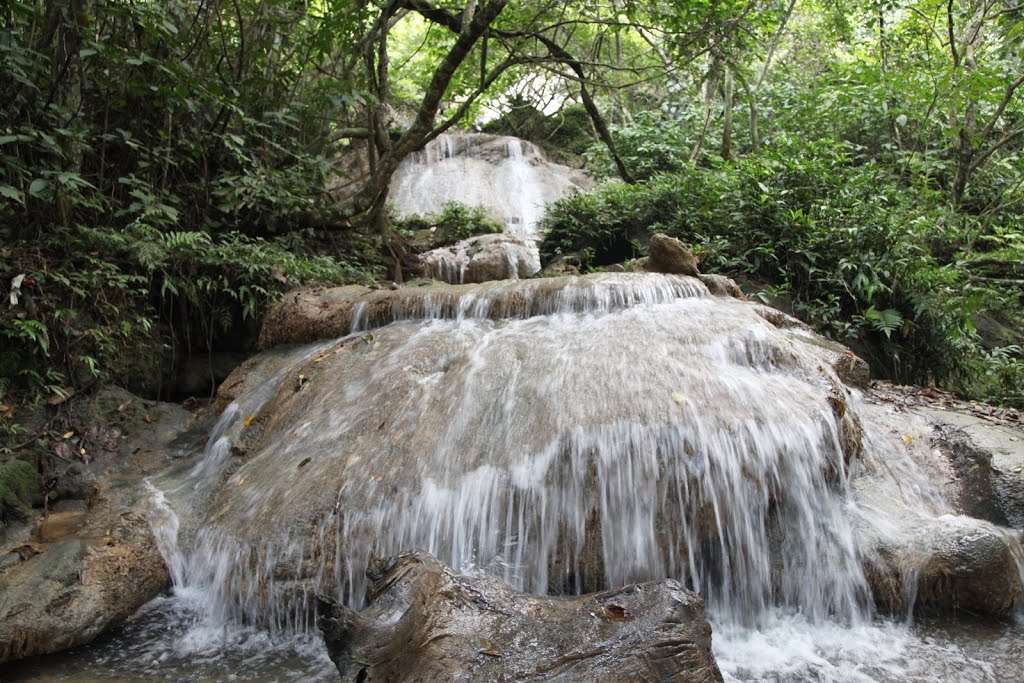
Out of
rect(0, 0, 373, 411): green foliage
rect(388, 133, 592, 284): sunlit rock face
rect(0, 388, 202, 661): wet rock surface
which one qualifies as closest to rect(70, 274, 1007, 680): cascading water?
rect(0, 388, 202, 661): wet rock surface

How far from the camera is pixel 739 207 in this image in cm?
749

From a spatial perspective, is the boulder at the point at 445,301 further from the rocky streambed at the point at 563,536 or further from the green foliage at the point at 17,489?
the green foliage at the point at 17,489

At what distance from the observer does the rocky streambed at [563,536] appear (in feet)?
8.36

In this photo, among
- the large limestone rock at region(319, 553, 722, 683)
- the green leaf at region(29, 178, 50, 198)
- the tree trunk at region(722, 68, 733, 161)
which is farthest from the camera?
the tree trunk at region(722, 68, 733, 161)

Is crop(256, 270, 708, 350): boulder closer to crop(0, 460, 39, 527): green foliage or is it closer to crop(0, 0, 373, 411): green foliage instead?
crop(0, 0, 373, 411): green foliage

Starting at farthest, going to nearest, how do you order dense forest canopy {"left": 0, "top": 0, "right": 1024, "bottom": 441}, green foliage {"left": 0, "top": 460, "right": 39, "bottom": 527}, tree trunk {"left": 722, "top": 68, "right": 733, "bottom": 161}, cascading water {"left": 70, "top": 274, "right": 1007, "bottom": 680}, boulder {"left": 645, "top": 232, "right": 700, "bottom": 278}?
1. tree trunk {"left": 722, "top": 68, "right": 733, "bottom": 161}
2. boulder {"left": 645, "top": 232, "right": 700, "bottom": 278}
3. dense forest canopy {"left": 0, "top": 0, "right": 1024, "bottom": 441}
4. green foliage {"left": 0, "top": 460, "right": 39, "bottom": 527}
5. cascading water {"left": 70, "top": 274, "right": 1007, "bottom": 680}

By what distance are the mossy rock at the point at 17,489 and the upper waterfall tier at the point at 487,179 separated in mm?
7581

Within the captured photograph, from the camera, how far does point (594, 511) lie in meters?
3.31

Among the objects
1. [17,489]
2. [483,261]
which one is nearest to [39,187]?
[17,489]

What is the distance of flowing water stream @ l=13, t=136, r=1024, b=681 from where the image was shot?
309cm

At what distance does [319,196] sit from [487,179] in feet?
18.7

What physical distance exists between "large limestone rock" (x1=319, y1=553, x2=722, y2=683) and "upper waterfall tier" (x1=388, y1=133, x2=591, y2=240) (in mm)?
8717

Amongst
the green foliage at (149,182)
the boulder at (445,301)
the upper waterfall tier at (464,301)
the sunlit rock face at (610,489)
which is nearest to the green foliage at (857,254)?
the upper waterfall tier at (464,301)

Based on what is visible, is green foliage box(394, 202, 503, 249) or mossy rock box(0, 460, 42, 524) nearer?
mossy rock box(0, 460, 42, 524)
